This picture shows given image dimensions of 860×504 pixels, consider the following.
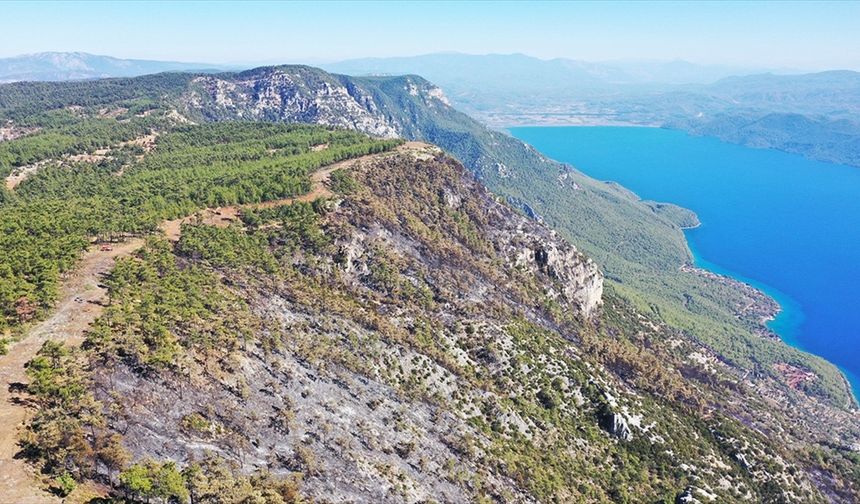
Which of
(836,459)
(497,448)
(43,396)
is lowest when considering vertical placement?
(836,459)

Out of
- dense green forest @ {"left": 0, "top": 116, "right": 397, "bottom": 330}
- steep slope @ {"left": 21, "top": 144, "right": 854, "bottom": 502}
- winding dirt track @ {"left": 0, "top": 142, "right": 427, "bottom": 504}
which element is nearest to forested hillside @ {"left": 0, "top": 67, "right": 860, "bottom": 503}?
steep slope @ {"left": 21, "top": 144, "right": 854, "bottom": 502}

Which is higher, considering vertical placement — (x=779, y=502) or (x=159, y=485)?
(x=159, y=485)

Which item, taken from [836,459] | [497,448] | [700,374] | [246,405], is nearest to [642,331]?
[700,374]

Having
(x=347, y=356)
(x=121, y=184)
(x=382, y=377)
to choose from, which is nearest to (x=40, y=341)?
(x=347, y=356)

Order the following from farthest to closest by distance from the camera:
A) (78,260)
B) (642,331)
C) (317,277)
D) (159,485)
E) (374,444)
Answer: (642,331) → (317,277) → (78,260) → (374,444) → (159,485)

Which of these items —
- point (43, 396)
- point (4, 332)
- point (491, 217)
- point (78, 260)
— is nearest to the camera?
point (43, 396)

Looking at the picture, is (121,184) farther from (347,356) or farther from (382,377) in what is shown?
(382,377)

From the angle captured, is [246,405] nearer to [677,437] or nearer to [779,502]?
[677,437]

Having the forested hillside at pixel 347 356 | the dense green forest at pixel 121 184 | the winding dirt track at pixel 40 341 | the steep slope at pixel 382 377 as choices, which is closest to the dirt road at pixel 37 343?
the winding dirt track at pixel 40 341
